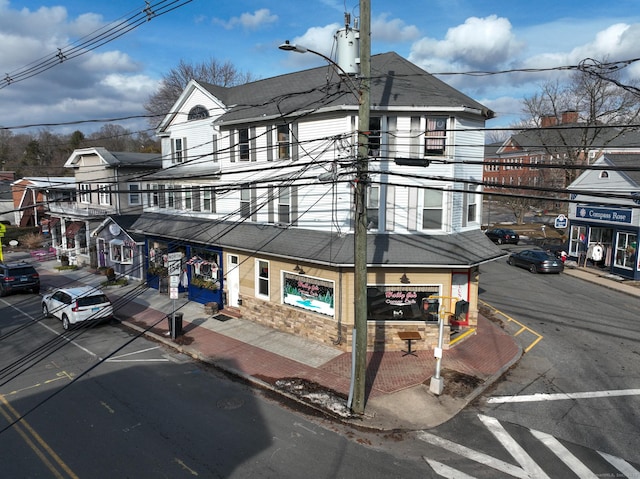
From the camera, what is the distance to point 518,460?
914cm

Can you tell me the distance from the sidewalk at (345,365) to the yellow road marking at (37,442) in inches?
211

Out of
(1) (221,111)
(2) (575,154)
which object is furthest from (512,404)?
(2) (575,154)

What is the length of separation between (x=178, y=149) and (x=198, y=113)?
2571 mm

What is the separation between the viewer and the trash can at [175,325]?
16672mm

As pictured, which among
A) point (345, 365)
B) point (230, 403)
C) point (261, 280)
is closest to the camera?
point (230, 403)

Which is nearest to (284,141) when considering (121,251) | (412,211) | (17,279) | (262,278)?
(262,278)

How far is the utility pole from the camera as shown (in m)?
10.2

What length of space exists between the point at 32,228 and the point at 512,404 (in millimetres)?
53432

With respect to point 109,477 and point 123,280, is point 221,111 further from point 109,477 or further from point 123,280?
point 109,477

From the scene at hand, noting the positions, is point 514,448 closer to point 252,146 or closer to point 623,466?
point 623,466

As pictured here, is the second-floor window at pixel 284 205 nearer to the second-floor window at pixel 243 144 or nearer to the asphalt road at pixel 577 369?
the second-floor window at pixel 243 144

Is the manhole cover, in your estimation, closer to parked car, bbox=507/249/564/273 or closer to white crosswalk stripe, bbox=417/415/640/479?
white crosswalk stripe, bbox=417/415/640/479

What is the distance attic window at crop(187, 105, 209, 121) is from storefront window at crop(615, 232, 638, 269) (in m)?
25.8

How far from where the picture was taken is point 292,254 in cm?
1593
